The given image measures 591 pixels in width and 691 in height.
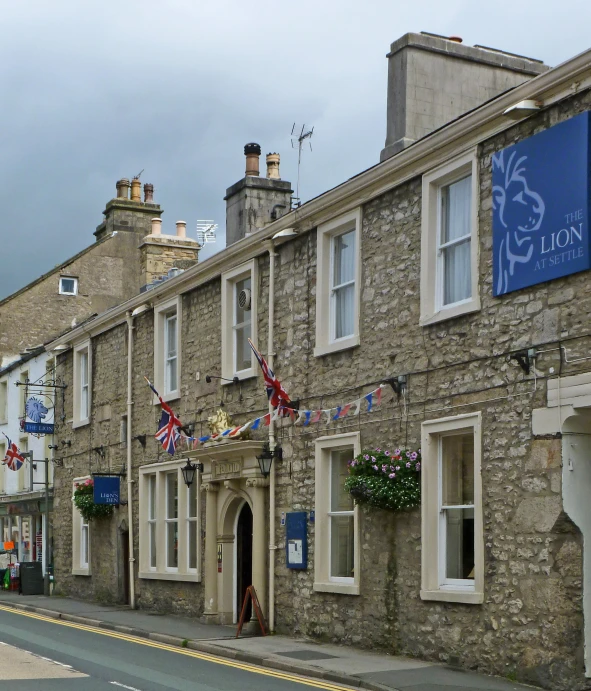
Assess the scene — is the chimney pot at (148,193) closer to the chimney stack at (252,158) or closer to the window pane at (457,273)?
the chimney stack at (252,158)

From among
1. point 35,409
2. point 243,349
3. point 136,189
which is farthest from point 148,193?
point 243,349

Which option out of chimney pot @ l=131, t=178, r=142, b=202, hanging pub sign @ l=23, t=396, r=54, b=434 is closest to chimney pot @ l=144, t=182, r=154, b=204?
chimney pot @ l=131, t=178, r=142, b=202

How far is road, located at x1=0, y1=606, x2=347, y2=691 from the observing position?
516 inches

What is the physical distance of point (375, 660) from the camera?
15031mm

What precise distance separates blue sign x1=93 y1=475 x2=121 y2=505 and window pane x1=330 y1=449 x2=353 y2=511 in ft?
32.2

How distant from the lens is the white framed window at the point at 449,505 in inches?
571

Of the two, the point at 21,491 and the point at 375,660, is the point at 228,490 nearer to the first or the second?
the point at 375,660

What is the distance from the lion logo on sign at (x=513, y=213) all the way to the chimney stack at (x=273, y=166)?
1055 cm

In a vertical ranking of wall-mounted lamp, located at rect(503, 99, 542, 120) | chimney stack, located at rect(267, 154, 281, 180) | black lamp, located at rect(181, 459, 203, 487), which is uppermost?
chimney stack, located at rect(267, 154, 281, 180)

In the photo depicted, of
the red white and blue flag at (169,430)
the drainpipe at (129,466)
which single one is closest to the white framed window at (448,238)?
the red white and blue flag at (169,430)

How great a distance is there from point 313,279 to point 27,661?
7.30 metres

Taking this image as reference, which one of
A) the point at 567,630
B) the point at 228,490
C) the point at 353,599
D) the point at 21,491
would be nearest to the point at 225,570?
the point at 228,490

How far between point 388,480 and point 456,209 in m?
3.76

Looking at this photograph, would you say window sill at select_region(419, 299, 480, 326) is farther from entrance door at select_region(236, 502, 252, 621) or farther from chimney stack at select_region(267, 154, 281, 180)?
chimney stack at select_region(267, 154, 281, 180)
